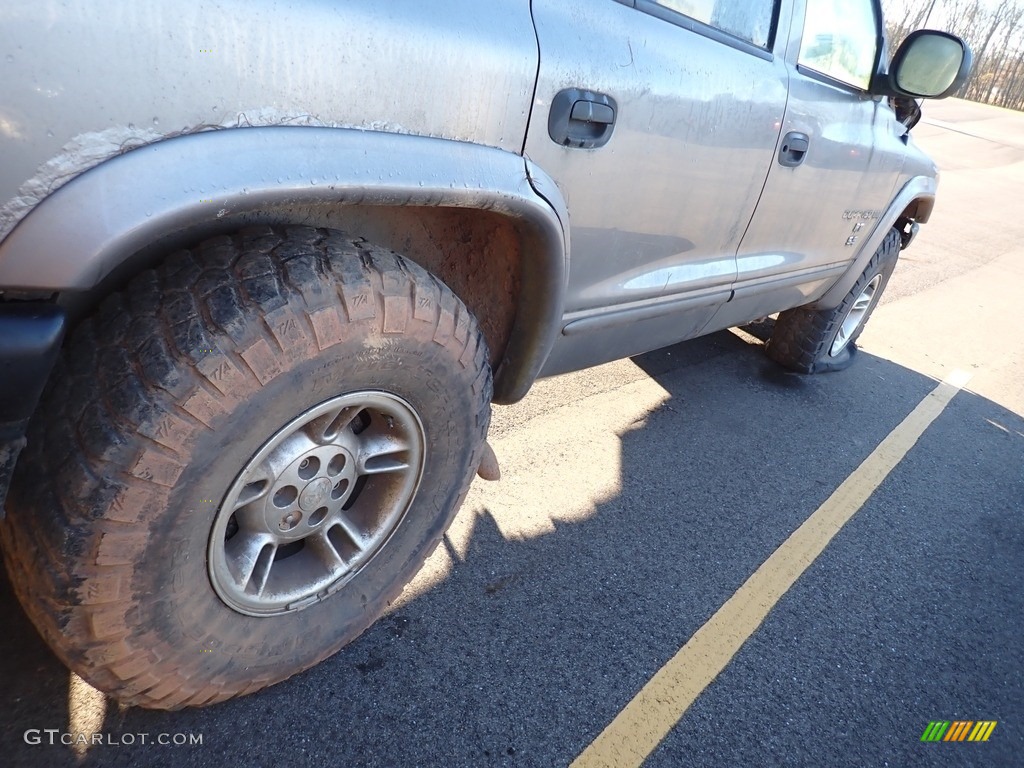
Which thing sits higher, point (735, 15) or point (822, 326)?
point (735, 15)

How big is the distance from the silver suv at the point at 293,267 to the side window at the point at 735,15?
15 mm

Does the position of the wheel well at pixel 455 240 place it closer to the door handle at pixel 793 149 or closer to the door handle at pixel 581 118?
the door handle at pixel 581 118

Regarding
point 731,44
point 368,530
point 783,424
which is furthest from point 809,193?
point 368,530

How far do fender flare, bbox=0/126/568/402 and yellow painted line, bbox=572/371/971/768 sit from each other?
1343mm

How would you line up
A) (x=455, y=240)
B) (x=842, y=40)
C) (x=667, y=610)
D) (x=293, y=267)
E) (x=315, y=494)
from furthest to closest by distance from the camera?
(x=842, y=40) → (x=667, y=610) → (x=455, y=240) → (x=315, y=494) → (x=293, y=267)

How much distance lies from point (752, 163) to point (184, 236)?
1.82m

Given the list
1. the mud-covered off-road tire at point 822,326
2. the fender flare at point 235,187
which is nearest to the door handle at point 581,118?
the fender flare at point 235,187

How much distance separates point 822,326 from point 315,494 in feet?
11.1

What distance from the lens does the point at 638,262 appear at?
91.6 inches

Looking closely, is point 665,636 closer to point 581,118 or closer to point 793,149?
point 581,118

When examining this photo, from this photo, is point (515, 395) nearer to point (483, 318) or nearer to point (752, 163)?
point (483, 318)

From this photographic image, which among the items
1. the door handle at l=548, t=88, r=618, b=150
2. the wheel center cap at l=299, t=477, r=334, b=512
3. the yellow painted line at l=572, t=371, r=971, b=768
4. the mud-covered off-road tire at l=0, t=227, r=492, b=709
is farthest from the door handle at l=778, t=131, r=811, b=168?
the wheel center cap at l=299, t=477, r=334, b=512

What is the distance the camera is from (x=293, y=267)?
148 cm

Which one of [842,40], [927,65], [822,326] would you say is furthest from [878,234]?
[842,40]
